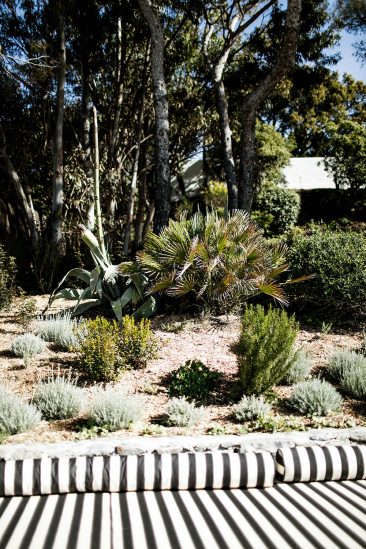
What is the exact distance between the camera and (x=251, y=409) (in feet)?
16.1

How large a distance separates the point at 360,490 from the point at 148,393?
2432 mm

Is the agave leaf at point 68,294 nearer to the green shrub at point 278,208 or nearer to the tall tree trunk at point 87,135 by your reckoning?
the tall tree trunk at point 87,135

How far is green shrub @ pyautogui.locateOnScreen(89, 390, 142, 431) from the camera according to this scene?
4660 mm

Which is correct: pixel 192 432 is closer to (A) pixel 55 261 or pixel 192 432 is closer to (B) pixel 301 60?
(A) pixel 55 261

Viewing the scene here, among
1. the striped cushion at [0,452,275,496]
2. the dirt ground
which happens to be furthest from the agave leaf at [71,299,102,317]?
the striped cushion at [0,452,275,496]

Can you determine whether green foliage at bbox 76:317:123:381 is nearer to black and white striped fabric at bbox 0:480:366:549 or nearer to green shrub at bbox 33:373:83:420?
green shrub at bbox 33:373:83:420

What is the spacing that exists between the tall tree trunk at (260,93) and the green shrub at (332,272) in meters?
2.71

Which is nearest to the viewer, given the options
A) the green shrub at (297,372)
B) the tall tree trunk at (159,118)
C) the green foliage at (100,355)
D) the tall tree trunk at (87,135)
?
the green foliage at (100,355)

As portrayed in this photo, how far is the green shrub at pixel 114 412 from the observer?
4660mm

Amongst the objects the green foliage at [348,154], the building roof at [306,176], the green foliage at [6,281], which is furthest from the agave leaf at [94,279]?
the building roof at [306,176]

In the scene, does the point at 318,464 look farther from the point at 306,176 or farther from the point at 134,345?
the point at 306,176

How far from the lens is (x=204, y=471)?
12.5 ft

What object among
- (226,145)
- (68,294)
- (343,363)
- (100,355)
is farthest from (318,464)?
(226,145)

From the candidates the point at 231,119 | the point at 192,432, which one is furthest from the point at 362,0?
the point at 192,432
